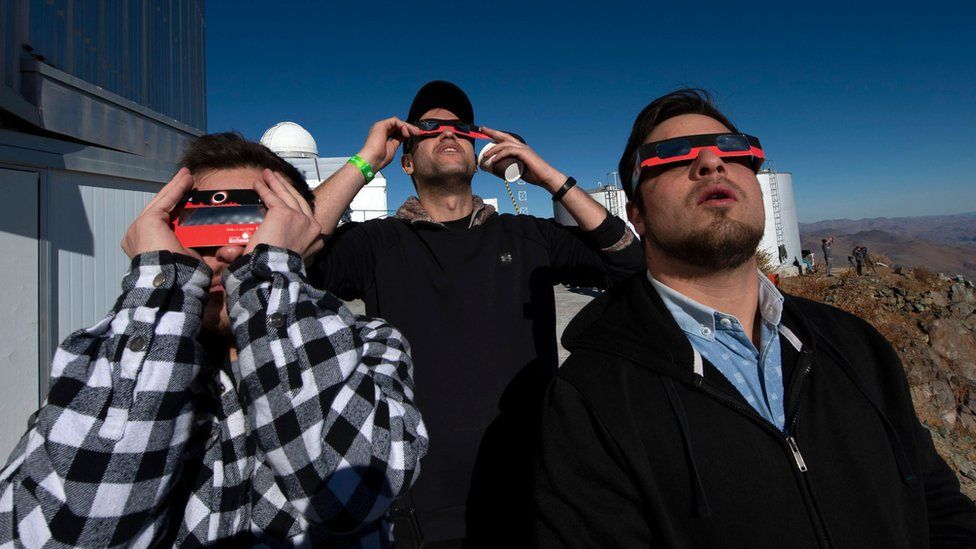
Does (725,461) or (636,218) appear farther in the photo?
(636,218)

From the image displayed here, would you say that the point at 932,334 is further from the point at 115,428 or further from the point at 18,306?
the point at 18,306

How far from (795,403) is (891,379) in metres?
0.45

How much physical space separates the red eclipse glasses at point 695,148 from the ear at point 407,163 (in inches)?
53.2

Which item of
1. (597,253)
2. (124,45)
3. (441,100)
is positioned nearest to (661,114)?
(597,253)

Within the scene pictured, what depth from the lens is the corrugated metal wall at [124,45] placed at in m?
3.35

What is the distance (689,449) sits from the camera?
4.43 ft

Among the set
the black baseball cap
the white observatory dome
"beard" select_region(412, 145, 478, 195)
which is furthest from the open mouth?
the white observatory dome

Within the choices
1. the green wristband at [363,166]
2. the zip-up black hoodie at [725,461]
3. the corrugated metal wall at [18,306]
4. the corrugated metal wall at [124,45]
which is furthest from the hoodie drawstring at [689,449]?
the corrugated metal wall at [124,45]

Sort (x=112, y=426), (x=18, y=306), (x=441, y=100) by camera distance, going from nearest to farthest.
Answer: (x=112, y=426) → (x=441, y=100) → (x=18, y=306)

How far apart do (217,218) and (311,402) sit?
606mm

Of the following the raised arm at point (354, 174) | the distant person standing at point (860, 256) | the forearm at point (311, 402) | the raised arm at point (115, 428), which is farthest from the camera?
the distant person standing at point (860, 256)

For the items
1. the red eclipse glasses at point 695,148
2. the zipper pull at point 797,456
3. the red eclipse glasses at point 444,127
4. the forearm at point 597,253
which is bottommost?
the zipper pull at point 797,456

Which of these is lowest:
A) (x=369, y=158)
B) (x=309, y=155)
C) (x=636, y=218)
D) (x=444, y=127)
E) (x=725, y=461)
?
(x=725, y=461)

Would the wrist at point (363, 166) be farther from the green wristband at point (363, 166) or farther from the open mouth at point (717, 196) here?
the open mouth at point (717, 196)
